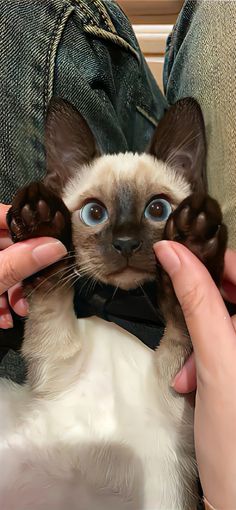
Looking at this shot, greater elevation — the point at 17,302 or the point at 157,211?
the point at 157,211

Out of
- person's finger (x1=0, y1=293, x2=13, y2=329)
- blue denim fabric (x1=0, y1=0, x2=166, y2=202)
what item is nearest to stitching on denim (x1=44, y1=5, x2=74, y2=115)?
blue denim fabric (x1=0, y1=0, x2=166, y2=202)

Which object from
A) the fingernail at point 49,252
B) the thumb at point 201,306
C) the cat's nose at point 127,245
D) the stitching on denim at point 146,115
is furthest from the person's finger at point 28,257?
the stitching on denim at point 146,115

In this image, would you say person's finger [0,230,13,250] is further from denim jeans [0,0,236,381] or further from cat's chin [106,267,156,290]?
cat's chin [106,267,156,290]

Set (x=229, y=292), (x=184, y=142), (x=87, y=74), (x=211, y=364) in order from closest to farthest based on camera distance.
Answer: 1. (x=211, y=364)
2. (x=229, y=292)
3. (x=184, y=142)
4. (x=87, y=74)

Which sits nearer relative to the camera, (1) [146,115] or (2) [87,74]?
(2) [87,74]

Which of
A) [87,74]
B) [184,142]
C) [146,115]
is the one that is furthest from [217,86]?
[146,115]

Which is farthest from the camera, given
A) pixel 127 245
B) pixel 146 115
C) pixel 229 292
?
pixel 146 115

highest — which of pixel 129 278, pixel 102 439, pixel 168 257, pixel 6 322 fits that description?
pixel 168 257

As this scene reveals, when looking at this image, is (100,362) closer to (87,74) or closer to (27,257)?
(27,257)

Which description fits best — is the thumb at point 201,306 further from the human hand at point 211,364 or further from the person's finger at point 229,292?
the person's finger at point 229,292
